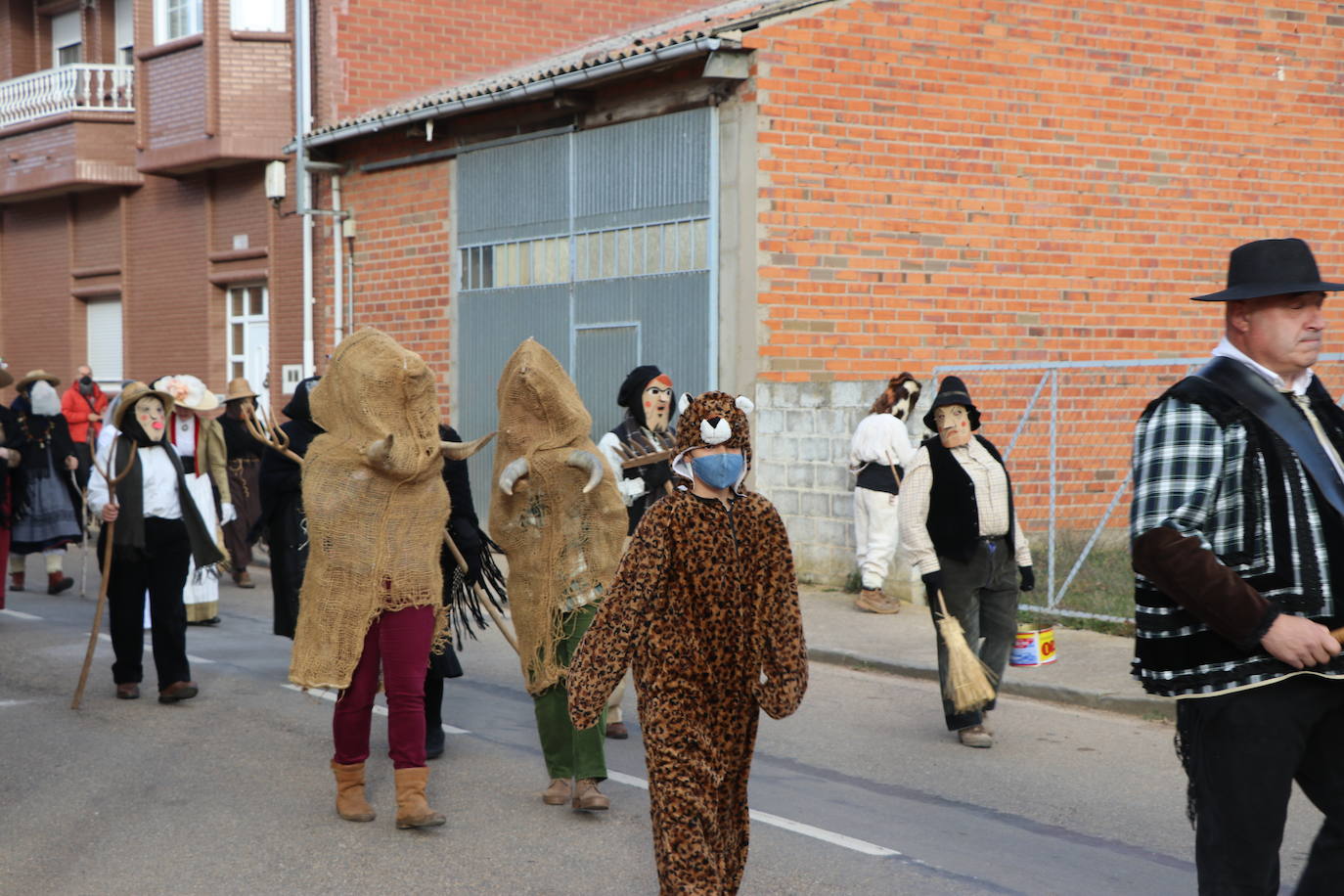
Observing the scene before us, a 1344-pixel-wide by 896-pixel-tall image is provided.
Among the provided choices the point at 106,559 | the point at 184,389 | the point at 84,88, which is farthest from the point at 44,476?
the point at 84,88

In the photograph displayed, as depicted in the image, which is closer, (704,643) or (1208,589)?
(1208,589)

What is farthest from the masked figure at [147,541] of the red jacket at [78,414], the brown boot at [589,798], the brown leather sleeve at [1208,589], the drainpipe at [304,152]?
the drainpipe at [304,152]

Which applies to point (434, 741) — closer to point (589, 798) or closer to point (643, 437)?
point (589, 798)

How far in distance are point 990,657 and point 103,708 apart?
4.86 m

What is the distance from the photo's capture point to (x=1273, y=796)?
3.47 metres

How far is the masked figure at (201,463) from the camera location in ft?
31.0

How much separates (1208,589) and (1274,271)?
83 centimetres

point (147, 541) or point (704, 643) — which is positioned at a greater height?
point (704, 643)

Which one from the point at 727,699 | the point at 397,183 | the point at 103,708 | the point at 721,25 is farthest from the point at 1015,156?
the point at 727,699

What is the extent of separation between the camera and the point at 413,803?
5.97 meters

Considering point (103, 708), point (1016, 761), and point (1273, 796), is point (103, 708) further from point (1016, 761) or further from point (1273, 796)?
point (1273, 796)

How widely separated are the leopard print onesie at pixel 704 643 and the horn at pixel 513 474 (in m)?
1.82

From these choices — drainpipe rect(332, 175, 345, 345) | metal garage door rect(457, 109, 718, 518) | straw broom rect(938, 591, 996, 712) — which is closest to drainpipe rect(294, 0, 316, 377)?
drainpipe rect(332, 175, 345, 345)

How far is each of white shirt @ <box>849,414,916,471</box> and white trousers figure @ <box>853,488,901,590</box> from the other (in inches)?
11.7
